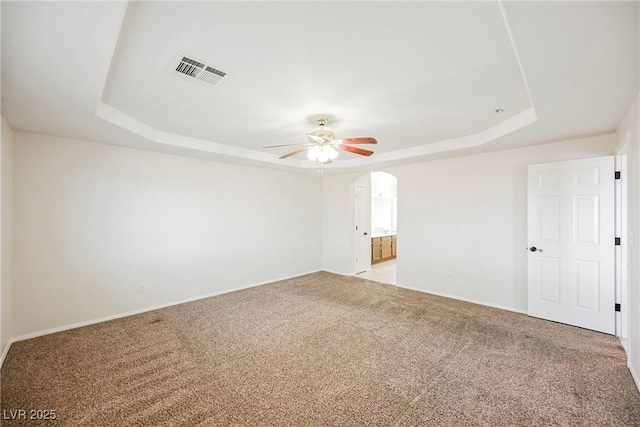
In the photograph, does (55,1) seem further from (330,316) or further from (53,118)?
(330,316)

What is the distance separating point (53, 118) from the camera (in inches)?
108

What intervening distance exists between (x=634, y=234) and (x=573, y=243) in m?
1.20

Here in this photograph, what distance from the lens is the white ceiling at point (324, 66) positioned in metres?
1.47

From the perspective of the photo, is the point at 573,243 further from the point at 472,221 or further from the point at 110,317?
the point at 110,317

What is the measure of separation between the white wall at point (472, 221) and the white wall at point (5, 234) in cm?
535

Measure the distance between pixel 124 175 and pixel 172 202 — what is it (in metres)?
0.73

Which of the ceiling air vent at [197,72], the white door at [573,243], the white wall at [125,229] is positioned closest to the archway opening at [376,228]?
the white wall at [125,229]

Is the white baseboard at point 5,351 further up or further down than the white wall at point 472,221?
further down

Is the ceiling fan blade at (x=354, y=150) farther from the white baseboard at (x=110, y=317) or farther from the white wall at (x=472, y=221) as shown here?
the white baseboard at (x=110, y=317)

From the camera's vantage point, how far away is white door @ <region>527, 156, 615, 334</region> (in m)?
3.26

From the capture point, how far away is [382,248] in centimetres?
800

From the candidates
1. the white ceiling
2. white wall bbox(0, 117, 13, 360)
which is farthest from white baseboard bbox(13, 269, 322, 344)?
the white ceiling

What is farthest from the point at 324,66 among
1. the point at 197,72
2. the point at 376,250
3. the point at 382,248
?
the point at 382,248

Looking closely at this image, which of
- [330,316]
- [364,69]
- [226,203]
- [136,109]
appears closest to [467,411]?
[330,316]
